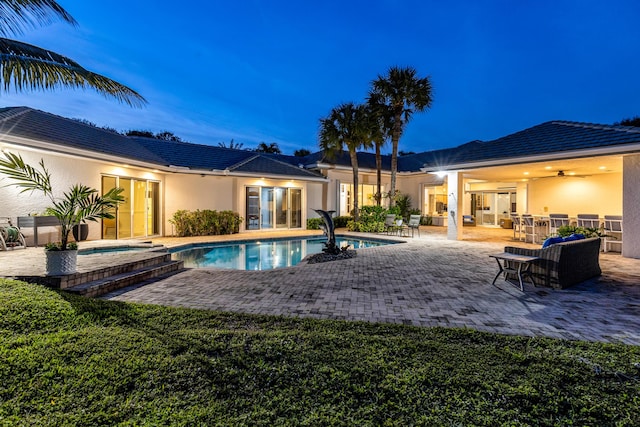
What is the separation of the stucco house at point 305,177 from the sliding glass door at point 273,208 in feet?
0.19

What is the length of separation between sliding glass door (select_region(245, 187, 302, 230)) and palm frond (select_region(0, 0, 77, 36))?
461 inches

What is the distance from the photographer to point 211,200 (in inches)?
656

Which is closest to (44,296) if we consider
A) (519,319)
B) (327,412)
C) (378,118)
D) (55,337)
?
(55,337)

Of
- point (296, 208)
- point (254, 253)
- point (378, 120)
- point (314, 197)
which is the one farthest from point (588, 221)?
point (296, 208)

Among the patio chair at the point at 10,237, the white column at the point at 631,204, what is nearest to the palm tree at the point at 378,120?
the white column at the point at 631,204

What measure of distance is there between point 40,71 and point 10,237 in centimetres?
555

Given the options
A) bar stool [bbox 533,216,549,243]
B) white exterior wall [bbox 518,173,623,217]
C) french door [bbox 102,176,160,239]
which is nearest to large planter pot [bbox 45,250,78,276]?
french door [bbox 102,176,160,239]

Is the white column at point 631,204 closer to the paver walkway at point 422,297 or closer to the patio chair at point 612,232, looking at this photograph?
the patio chair at point 612,232

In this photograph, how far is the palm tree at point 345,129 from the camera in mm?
17188

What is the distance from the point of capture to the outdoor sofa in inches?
244

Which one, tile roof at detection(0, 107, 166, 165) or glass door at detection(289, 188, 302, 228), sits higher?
tile roof at detection(0, 107, 166, 165)

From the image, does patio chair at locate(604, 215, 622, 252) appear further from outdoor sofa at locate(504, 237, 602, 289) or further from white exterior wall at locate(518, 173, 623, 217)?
outdoor sofa at locate(504, 237, 602, 289)

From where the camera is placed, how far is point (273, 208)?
60.3 feet

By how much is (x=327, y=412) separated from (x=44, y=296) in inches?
178
